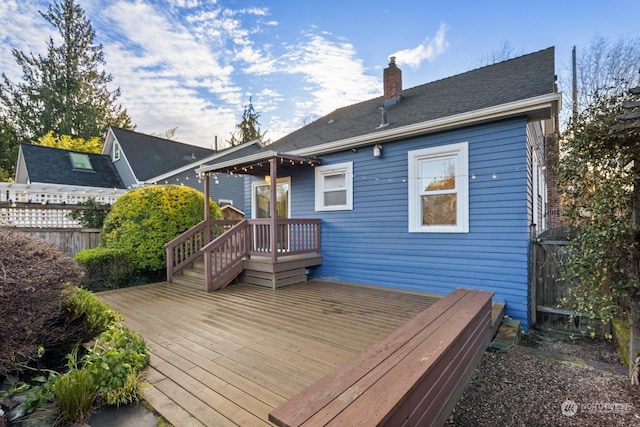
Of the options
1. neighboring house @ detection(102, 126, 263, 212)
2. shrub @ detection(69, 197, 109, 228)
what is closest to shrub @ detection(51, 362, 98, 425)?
shrub @ detection(69, 197, 109, 228)

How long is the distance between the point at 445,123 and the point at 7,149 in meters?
25.2

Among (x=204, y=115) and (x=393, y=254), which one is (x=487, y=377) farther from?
(x=204, y=115)

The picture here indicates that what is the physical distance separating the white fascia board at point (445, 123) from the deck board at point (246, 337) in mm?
2909

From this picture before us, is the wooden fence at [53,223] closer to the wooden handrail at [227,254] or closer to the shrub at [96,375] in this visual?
the wooden handrail at [227,254]

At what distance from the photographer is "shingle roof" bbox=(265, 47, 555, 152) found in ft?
15.6

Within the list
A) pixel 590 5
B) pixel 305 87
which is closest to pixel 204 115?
pixel 305 87

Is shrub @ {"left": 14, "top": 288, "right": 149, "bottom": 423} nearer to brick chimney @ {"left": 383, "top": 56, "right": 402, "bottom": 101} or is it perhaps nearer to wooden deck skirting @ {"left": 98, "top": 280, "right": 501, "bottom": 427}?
wooden deck skirting @ {"left": 98, "top": 280, "right": 501, "bottom": 427}

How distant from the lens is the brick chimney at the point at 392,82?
733 centimetres

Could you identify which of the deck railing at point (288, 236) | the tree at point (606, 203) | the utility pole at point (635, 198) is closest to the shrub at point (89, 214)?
the deck railing at point (288, 236)

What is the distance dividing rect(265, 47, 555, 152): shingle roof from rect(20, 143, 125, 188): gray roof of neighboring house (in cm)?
942

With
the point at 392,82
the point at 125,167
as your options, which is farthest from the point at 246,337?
the point at 125,167

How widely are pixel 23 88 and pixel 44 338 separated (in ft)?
80.5

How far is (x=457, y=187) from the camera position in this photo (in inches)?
196

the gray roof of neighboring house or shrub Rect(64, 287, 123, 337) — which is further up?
the gray roof of neighboring house
